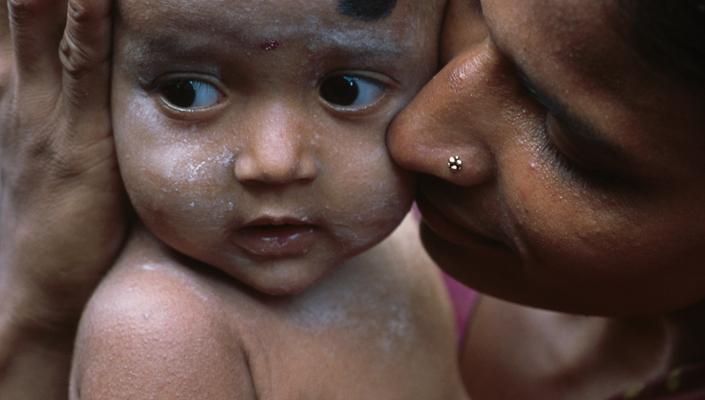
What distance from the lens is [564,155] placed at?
89 centimetres

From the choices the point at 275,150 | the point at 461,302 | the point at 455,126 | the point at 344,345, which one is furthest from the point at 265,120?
the point at 461,302

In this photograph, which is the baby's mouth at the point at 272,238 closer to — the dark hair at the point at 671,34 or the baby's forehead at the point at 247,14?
the baby's forehead at the point at 247,14

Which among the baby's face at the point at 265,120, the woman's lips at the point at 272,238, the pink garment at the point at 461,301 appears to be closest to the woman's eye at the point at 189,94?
the baby's face at the point at 265,120

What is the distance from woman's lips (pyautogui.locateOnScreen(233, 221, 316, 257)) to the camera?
958 mm

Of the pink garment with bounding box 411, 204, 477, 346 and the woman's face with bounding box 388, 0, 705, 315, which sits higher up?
the woman's face with bounding box 388, 0, 705, 315

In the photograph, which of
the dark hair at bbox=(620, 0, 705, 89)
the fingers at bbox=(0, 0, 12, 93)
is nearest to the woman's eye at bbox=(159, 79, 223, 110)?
the fingers at bbox=(0, 0, 12, 93)

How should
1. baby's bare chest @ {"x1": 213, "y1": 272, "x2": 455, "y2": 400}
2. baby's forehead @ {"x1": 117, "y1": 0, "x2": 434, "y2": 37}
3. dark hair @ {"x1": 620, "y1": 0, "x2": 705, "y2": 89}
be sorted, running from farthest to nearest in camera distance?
baby's bare chest @ {"x1": 213, "y1": 272, "x2": 455, "y2": 400} → baby's forehead @ {"x1": 117, "y1": 0, "x2": 434, "y2": 37} → dark hair @ {"x1": 620, "y1": 0, "x2": 705, "y2": 89}

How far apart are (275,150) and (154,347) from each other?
0.64 feet

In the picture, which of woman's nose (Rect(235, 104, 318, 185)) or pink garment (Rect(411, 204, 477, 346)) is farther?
pink garment (Rect(411, 204, 477, 346))

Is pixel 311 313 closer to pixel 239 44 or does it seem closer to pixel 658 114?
pixel 239 44

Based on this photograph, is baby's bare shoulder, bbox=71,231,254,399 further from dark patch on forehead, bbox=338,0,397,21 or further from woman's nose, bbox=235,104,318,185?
dark patch on forehead, bbox=338,0,397,21

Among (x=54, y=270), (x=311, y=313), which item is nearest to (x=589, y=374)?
(x=311, y=313)

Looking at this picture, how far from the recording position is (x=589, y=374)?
131 centimetres

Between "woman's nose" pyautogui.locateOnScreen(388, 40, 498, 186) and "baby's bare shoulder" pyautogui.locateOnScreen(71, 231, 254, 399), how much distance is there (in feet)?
0.74
